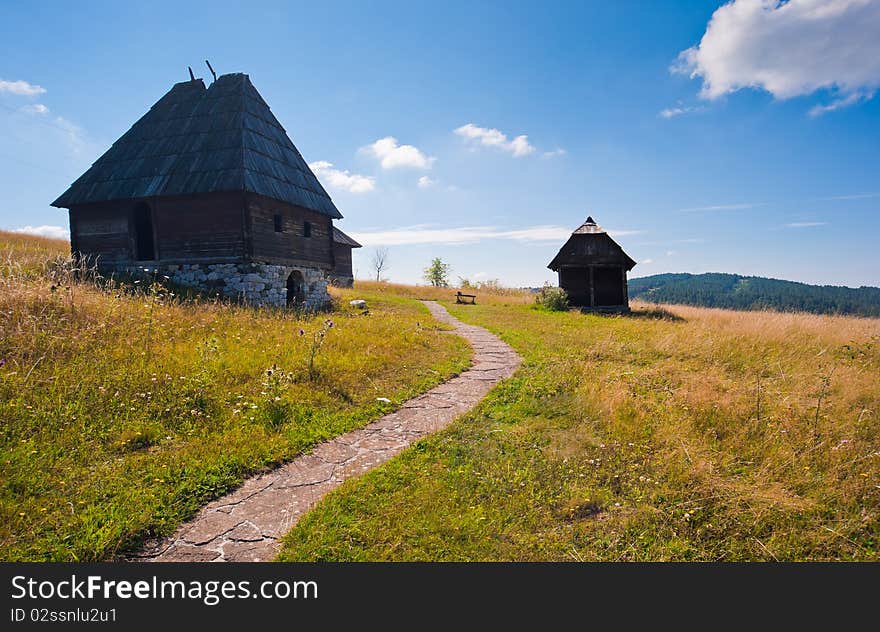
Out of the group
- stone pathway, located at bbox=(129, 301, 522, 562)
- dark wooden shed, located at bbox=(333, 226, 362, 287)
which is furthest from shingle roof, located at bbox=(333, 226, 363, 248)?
stone pathway, located at bbox=(129, 301, 522, 562)

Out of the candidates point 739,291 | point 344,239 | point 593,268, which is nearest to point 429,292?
point 344,239

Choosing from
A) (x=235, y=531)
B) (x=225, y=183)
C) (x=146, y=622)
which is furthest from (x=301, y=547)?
(x=225, y=183)

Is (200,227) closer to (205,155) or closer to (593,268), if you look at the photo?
(205,155)

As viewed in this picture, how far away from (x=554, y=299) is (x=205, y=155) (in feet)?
57.4

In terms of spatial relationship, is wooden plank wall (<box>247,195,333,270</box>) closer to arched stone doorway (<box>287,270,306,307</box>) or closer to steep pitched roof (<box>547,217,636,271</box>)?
arched stone doorway (<box>287,270,306,307</box>)

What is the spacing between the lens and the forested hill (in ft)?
335

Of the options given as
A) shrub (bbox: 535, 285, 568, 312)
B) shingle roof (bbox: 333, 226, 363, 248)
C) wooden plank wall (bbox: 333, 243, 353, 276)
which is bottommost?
shrub (bbox: 535, 285, 568, 312)

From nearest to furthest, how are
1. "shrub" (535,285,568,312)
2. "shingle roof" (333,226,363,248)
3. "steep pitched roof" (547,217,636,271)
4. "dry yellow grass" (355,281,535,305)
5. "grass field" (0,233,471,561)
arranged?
"grass field" (0,233,471,561), "shrub" (535,285,568,312), "steep pitched roof" (547,217,636,271), "dry yellow grass" (355,281,535,305), "shingle roof" (333,226,363,248)

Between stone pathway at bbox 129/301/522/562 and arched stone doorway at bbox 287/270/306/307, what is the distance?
12.6 metres

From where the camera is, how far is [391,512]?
142 inches

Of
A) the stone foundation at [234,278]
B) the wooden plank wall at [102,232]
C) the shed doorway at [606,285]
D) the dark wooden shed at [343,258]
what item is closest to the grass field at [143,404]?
the stone foundation at [234,278]

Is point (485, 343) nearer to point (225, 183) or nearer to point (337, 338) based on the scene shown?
point (337, 338)

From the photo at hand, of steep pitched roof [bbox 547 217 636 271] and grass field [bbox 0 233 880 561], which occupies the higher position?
steep pitched roof [bbox 547 217 636 271]

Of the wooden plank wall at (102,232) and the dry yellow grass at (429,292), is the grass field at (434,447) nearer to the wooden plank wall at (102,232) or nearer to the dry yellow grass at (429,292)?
the wooden plank wall at (102,232)
